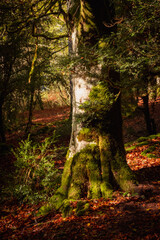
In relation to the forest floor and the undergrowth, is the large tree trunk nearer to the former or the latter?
the forest floor

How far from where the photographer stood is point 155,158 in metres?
5.53

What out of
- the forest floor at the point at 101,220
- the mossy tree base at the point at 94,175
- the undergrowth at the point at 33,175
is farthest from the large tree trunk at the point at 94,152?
the undergrowth at the point at 33,175

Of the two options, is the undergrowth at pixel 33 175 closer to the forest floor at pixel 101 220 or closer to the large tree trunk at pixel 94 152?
the forest floor at pixel 101 220

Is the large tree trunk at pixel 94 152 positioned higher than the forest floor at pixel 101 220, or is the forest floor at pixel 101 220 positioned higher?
the large tree trunk at pixel 94 152

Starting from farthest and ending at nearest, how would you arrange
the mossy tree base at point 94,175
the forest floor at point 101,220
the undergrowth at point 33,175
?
the undergrowth at point 33,175 < the mossy tree base at point 94,175 < the forest floor at point 101,220

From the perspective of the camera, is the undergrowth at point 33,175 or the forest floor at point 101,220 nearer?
the forest floor at point 101,220

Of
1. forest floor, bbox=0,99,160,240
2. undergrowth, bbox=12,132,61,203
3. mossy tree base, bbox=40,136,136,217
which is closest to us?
forest floor, bbox=0,99,160,240

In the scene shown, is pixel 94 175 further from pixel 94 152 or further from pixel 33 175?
pixel 33 175

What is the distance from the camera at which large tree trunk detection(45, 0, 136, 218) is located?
129 inches

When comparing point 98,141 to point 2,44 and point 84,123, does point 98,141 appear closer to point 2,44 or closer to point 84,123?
point 84,123

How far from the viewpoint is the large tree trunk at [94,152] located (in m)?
3.28

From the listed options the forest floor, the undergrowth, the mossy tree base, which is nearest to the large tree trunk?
the mossy tree base

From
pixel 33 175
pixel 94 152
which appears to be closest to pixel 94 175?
pixel 94 152

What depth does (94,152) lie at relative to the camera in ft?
11.1
